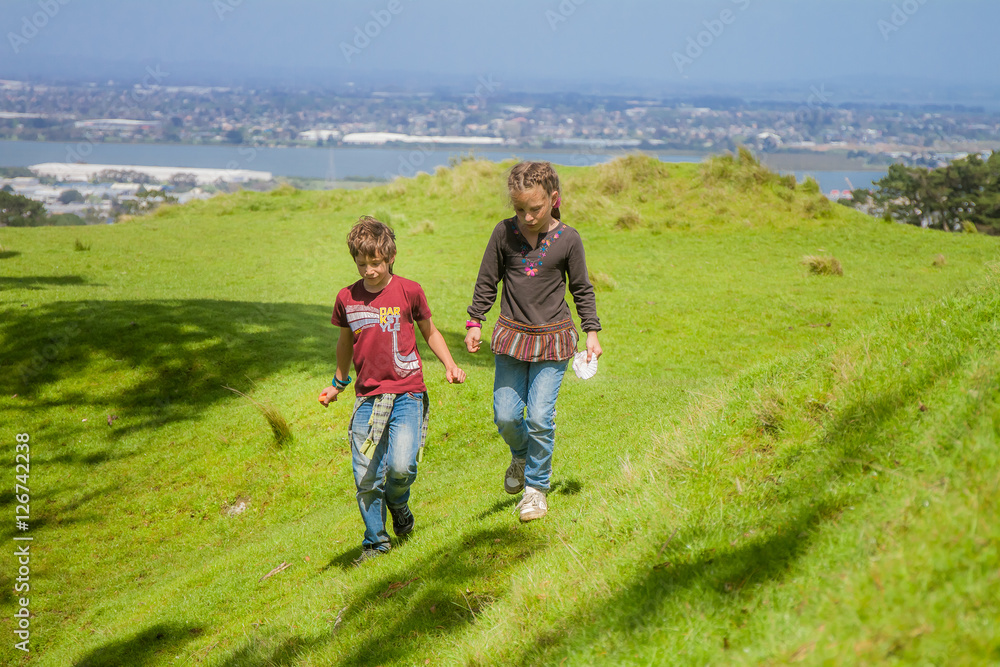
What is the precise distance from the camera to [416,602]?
4125 millimetres

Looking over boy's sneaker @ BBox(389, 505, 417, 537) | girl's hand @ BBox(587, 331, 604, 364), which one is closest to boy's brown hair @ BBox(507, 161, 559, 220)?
girl's hand @ BBox(587, 331, 604, 364)

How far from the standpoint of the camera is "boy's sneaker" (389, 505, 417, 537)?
5320 mm

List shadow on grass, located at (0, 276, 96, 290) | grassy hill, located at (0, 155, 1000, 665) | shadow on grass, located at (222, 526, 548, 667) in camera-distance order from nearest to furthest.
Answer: grassy hill, located at (0, 155, 1000, 665), shadow on grass, located at (222, 526, 548, 667), shadow on grass, located at (0, 276, 96, 290)

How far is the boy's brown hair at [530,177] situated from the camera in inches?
178

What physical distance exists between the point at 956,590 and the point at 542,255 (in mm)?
3245

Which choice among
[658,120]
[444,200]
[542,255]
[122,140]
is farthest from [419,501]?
[122,140]

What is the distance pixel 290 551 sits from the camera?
6.21 m

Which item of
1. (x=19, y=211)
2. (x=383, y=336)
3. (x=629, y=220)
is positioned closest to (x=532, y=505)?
(x=383, y=336)

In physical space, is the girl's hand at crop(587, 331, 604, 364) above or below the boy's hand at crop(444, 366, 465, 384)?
above

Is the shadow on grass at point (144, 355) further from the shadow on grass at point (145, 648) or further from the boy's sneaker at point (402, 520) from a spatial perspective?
the boy's sneaker at point (402, 520)

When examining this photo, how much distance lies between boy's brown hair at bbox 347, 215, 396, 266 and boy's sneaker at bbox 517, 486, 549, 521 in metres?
1.93

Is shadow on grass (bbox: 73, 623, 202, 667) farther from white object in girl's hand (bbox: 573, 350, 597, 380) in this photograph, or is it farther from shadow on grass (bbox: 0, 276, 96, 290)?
shadow on grass (bbox: 0, 276, 96, 290)

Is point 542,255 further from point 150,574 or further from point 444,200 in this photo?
point 444,200

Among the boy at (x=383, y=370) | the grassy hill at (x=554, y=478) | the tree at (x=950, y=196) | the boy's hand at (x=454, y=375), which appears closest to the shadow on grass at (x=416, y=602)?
the grassy hill at (x=554, y=478)
